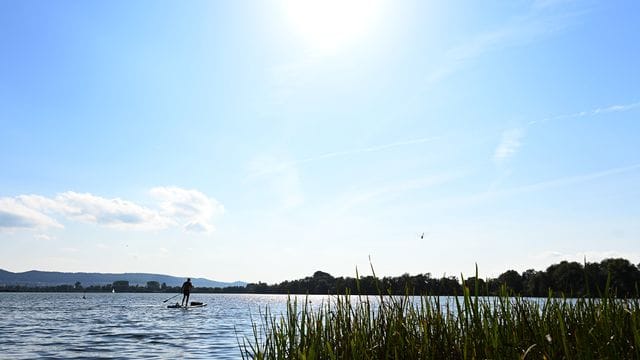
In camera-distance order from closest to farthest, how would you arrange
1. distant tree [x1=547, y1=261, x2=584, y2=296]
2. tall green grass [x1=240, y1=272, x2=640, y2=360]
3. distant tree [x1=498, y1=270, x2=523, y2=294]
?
1. tall green grass [x1=240, y1=272, x2=640, y2=360]
2. distant tree [x1=498, y1=270, x2=523, y2=294]
3. distant tree [x1=547, y1=261, x2=584, y2=296]

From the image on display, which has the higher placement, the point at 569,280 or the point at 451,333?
the point at 569,280

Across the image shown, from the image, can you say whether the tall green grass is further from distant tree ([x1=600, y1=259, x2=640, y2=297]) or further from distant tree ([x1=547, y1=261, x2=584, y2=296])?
distant tree ([x1=547, y1=261, x2=584, y2=296])

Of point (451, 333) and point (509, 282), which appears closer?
point (451, 333)

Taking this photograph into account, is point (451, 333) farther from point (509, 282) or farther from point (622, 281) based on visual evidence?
point (622, 281)

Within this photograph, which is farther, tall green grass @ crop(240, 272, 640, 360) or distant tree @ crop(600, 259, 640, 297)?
distant tree @ crop(600, 259, 640, 297)

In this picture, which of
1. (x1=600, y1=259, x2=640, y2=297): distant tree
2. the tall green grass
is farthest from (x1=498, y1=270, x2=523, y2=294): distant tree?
(x1=600, y1=259, x2=640, y2=297): distant tree

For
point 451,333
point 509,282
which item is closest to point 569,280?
point 509,282

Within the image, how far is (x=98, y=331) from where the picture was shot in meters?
30.3

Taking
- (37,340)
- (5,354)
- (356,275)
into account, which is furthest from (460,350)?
(37,340)

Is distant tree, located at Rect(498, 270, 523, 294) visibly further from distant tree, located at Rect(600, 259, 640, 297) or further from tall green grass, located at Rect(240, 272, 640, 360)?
distant tree, located at Rect(600, 259, 640, 297)

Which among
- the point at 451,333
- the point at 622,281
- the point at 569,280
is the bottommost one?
the point at 451,333

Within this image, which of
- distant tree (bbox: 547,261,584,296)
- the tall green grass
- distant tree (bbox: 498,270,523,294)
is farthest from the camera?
distant tree (bbox: 547,261,584,296)

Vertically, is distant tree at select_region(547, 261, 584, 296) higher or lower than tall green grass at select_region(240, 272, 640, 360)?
higher

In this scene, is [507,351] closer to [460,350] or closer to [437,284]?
[460,350]
